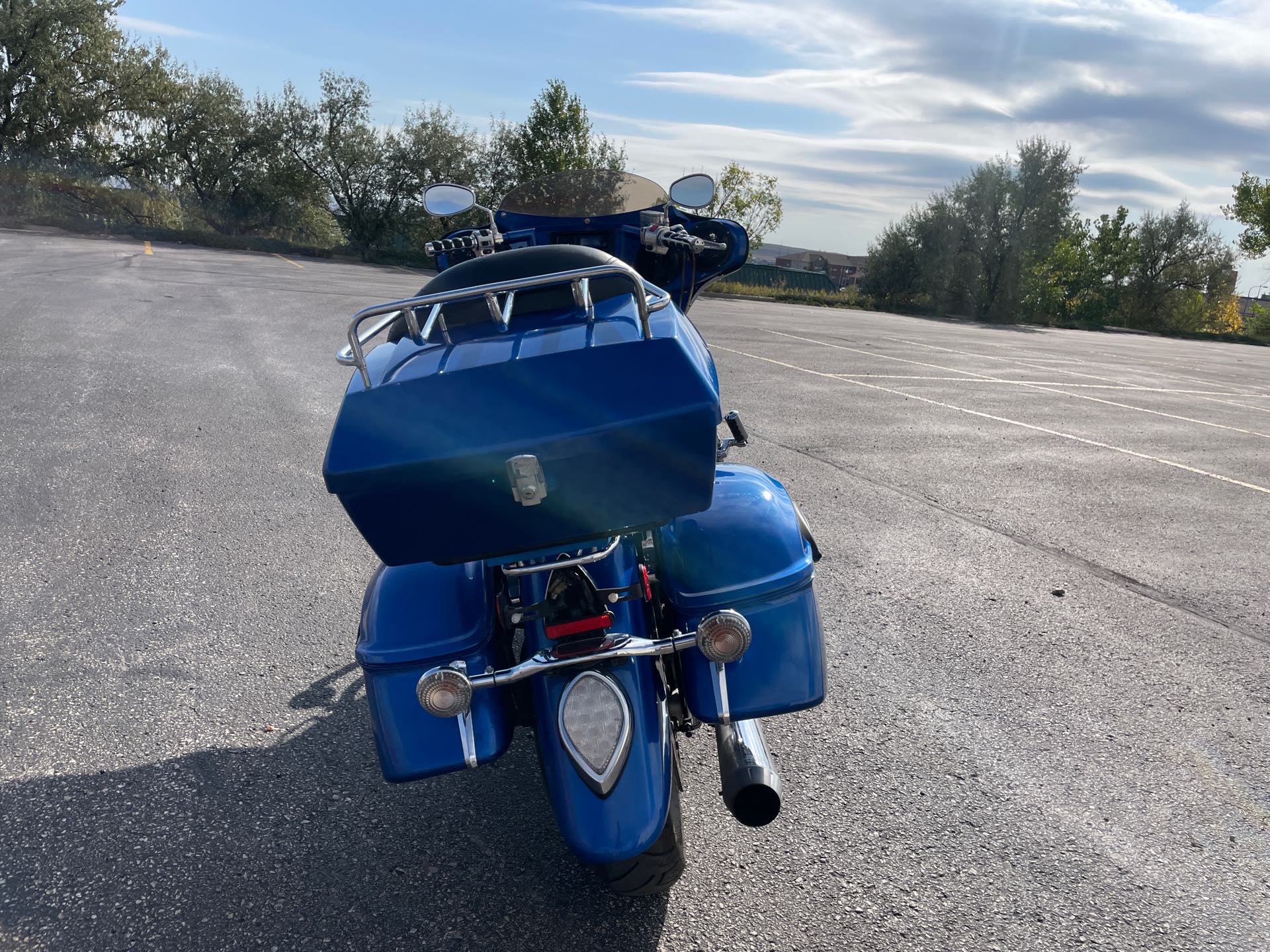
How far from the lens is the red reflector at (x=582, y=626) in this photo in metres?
1.92

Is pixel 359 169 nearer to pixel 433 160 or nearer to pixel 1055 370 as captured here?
pixel 433 160

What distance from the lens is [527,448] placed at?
168 cm

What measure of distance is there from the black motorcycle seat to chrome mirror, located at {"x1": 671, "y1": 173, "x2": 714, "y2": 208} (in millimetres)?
1806

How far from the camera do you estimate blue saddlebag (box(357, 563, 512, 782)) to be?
1986 mm

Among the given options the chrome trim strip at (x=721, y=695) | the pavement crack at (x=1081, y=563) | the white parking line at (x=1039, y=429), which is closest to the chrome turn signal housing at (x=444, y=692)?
the chrome trim strip at (x=721, y=695)

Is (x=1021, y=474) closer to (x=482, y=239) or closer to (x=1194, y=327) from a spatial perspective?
(x=482, y=239)

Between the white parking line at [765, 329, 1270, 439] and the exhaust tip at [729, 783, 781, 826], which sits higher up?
the white parking line at [765, 329, 1270, 439]

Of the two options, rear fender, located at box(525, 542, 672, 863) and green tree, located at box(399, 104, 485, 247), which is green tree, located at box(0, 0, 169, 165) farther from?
rear fender, located at box(525, 542, 672, 863)

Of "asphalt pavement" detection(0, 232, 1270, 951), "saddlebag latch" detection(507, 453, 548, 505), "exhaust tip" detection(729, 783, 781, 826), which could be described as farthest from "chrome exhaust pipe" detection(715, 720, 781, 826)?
"saddlebag latch" detection(507, 453, 548, 505)

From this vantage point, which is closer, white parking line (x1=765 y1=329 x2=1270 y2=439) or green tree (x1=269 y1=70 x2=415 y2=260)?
white parking line (x1=765 y1=329 x2=1270 y2=439)

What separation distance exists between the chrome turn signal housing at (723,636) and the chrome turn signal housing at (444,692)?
500mm

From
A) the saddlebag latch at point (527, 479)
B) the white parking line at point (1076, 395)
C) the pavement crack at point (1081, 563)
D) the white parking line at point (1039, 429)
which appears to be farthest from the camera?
the white parking line at point (1076, 395)

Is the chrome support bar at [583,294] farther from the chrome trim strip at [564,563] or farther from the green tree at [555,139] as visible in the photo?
the green tree at [555,139]

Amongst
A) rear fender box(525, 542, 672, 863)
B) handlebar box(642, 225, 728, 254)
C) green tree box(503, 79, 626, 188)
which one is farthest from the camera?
green tree box(503, 79, 626, 188)
